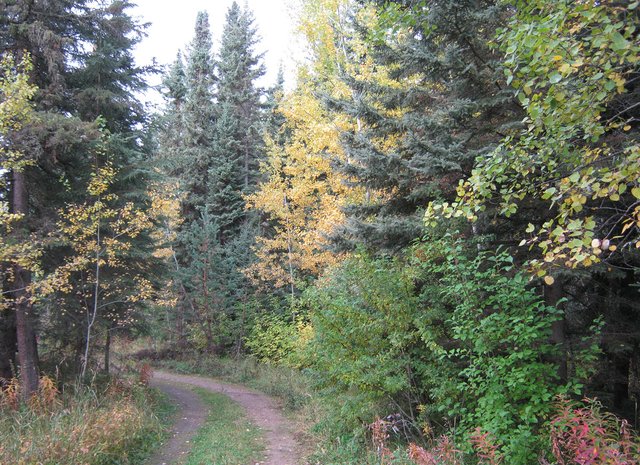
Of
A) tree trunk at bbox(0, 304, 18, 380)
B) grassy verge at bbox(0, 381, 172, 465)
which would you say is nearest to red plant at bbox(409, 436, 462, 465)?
grassy verge at bbox(0, 381, 172, 465)

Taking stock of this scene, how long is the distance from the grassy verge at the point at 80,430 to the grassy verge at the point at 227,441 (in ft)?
3.11

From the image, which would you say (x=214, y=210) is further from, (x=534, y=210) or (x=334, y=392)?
(x=534, y=210)

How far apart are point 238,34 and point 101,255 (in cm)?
2404

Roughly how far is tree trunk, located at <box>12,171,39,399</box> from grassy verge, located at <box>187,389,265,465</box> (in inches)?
153

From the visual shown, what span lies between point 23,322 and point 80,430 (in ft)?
13.1

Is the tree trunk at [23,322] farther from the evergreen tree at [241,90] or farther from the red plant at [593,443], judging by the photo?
the evergreen tree at [241,90]

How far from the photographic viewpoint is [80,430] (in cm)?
655

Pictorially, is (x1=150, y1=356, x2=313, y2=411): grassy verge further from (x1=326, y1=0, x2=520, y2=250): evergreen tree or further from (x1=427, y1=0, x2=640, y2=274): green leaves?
(x1=427, y1=0, x2=640, y2=274): green leaves

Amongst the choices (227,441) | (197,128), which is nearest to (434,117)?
(227,441)

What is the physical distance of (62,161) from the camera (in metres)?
10.3

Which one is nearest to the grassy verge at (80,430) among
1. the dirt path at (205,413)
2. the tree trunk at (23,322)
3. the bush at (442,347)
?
the dirt path at (205,413)

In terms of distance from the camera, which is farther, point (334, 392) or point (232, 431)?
point (232, 431)

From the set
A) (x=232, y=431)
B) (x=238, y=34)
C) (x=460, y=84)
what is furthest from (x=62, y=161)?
(x=238, y=34)

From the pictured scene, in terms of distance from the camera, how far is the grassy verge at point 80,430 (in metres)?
5.87
